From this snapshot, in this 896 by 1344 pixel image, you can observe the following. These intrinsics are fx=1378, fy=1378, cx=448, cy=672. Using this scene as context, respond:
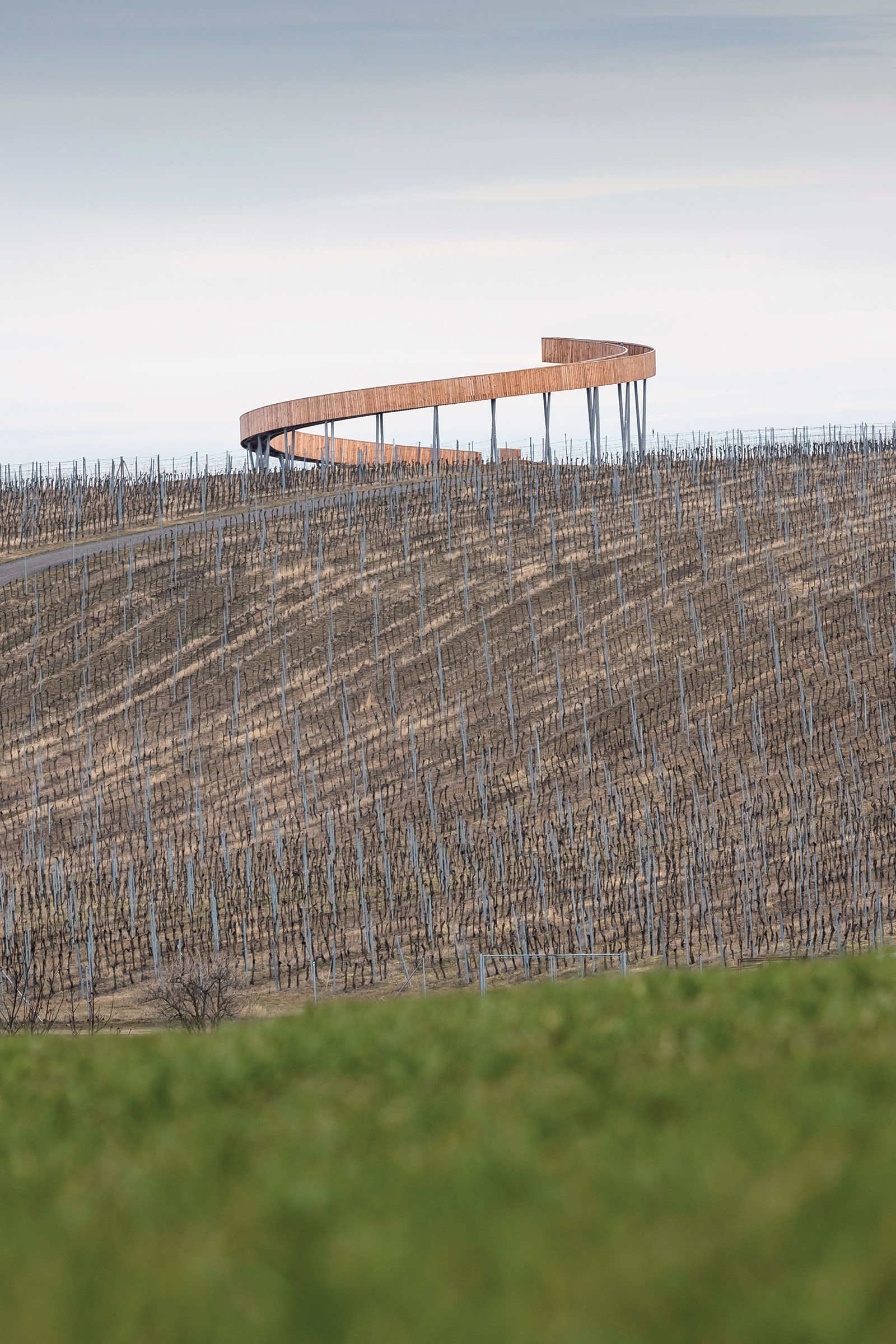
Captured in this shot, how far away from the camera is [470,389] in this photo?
4509cm

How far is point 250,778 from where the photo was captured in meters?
27.9

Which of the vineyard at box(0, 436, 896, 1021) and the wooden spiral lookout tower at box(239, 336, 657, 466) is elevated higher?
the wooden spiral lookout tower at box(239, 336, 657, 466)

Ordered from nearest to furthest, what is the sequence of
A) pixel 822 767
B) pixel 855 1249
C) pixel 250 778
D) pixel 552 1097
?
pixel 855 1249 → pixel 552 1097 → pixel 822 767 → pixel 250 778

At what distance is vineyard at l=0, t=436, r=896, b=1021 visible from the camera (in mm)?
20203

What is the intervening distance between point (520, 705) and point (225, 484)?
74.3 ft

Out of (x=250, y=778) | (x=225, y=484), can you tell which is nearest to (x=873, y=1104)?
(x=250, y=778)

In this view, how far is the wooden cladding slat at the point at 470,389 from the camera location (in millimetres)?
45031

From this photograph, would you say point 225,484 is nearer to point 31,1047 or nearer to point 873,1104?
point 31,1047

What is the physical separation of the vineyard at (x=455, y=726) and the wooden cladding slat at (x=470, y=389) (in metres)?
2.70

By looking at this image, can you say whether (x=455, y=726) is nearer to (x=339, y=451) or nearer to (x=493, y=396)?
(x=493, y=396)

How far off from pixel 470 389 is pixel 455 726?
1919 centimetres

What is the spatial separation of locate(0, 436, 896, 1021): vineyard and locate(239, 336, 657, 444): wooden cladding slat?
8.87 ft

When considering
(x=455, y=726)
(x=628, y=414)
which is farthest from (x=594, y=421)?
(x=455, y=726)

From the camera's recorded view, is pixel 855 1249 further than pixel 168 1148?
No
